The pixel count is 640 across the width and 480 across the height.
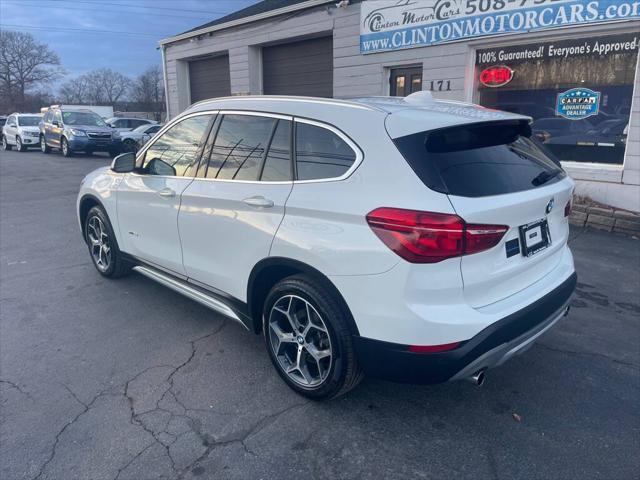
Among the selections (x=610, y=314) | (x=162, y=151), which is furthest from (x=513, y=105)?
(x=162, y=151)

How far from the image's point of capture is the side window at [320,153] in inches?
106

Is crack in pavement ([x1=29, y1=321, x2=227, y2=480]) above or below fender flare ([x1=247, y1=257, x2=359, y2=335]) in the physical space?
below

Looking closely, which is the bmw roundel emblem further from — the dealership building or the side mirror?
the dealership building

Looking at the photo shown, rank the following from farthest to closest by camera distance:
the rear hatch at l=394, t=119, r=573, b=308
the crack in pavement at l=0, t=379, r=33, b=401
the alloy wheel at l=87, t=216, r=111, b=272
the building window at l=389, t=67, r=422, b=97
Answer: the building window at l=389, t=67, r=422, b=97 < the alloy wheel at l=87, t=216, r=111, b=272 < the crack in pavement at l=0, t=379, r=33, b=401 < the rear hatch at l=394, t=119, r=573, b=308

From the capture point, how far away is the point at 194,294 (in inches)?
148

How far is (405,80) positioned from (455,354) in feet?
30.5

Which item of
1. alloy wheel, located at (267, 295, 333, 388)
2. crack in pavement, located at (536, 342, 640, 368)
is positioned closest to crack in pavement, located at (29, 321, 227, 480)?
alloy wheel, located at (267, 295, 333, 388)

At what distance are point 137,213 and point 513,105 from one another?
7527 millimetres

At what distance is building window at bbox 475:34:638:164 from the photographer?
25.4 ft

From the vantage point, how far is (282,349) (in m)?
3.16

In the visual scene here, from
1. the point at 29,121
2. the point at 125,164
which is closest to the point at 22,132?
the point at 29,121

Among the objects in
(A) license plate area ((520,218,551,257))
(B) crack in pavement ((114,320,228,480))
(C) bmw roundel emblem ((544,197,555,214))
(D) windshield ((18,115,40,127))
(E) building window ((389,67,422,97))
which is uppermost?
(E) building window ((389,67,422,97))

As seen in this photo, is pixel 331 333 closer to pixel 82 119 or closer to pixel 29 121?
pixel 82 119

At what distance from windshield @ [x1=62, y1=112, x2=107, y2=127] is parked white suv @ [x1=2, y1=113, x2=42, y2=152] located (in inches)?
170
